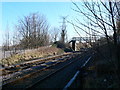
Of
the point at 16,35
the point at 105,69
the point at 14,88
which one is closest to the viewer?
the point at 14,88

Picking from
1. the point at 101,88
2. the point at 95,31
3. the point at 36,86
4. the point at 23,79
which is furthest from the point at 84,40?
the point at 23,79

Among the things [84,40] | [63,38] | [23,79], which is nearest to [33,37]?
[63,38]

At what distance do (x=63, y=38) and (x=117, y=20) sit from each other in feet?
236

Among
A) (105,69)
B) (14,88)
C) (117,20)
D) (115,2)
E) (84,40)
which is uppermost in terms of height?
(115,2)

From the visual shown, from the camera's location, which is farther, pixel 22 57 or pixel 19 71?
pixel 22 57

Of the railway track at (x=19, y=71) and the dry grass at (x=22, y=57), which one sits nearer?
the railway track at (x=19, y=71)

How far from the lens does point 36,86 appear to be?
9352 mm

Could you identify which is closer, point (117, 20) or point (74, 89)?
point (117, 20)

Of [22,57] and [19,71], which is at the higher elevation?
[22,57]

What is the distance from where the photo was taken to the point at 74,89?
8047 mm

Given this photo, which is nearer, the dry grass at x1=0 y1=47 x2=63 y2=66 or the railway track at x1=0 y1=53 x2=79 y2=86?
the railway track at x1=0 y1=53 x2=79 y2=86

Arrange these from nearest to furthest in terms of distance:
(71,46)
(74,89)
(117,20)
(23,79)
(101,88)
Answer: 1. (117,20)
2. (101,88)
3. (74,89)
4. (23,79)
5. (71,46)

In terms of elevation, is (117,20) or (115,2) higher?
(115,2)

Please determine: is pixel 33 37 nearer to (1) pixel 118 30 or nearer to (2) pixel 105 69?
(2) pixel 105 69
